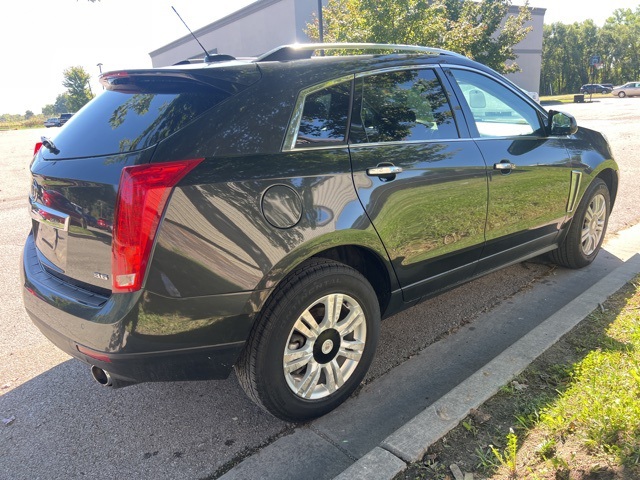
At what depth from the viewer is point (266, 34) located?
38031 mm

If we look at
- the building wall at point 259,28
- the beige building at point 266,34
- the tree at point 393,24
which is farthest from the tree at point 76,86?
the tree at point 393,24

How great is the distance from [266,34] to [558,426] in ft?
130

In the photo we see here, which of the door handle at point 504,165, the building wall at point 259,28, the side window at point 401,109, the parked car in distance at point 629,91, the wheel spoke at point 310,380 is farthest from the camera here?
the parked car in distance at point 629,91

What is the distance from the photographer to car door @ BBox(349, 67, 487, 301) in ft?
8.95

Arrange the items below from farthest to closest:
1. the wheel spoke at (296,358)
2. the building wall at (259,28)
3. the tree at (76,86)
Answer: the tree at (76,86) < the building wall at (259,28) < the wheel spoke at (296,358)

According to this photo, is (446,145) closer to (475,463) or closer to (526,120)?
(526,120)

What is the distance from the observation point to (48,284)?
2572 mm

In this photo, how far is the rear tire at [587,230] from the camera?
440 centimetres

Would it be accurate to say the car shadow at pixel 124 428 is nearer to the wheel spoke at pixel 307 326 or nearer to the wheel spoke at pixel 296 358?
the wheel spoke at pixel 296 358

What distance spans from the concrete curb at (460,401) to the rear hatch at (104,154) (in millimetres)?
1408

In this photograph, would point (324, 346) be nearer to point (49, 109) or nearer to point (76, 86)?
point (76, 86)

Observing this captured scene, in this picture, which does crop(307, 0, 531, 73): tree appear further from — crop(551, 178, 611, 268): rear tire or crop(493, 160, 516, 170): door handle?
crop(493, 160, 516, 170): door handle

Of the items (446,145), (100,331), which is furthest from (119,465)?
(446,145)

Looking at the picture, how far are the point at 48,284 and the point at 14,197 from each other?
8261 mm
